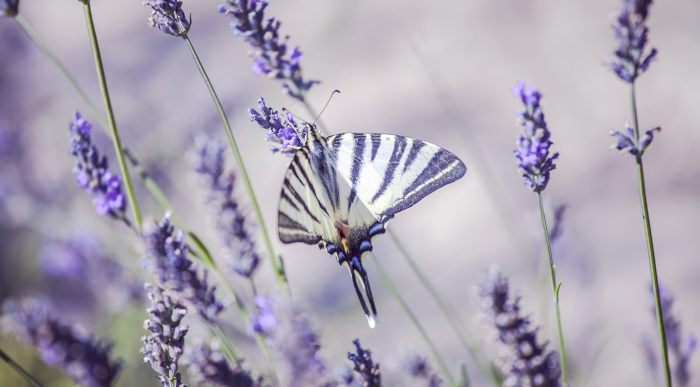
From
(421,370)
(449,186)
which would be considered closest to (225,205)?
(421,370)

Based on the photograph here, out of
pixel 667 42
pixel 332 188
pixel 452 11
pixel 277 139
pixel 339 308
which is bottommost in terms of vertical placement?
pixel 277 139

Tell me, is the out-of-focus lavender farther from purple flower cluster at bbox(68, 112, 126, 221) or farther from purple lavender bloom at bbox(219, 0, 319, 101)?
purple flower cluster at bbox(68, 112, 126, 221)

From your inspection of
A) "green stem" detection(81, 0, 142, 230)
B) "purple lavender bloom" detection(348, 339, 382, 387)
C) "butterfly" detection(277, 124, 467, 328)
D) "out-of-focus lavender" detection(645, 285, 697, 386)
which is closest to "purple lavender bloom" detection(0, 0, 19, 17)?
"green stem" detection(81, 0, 142, 230)

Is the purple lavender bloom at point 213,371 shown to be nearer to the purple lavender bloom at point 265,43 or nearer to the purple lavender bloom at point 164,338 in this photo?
the purple lavender bloom at point 164,338

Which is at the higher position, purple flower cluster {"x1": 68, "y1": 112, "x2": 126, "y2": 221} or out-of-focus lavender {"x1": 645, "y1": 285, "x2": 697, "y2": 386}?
out-of-focus lavender {"x1": 645, "y1": 285, "x2": 697, "y2": 386}

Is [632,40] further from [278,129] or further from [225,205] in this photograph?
[225,205]

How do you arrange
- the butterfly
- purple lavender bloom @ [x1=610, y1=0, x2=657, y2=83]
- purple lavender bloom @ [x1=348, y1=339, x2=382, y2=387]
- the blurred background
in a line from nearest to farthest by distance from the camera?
purple lavender bloom @ [x1=610, y1=0, x2=657, y2=83]
purple lavender bloom @ [x1=348, y1=339, x2=382, y2=387]
the butterfly
the blurred background

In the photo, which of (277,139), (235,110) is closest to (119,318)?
(235,110)

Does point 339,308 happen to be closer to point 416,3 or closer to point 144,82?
point 416,3
